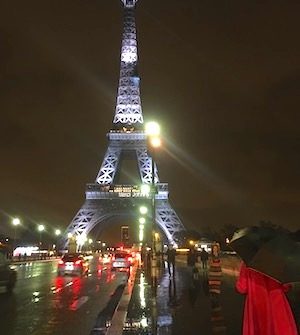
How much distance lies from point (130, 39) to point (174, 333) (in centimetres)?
8384

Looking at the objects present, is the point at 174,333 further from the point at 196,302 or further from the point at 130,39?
the point at 130,39

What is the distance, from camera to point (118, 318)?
11.4m

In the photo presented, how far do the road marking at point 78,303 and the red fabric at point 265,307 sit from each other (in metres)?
10.4

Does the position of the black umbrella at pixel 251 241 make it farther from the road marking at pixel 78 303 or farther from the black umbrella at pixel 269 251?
the road marking at pixel 78 303

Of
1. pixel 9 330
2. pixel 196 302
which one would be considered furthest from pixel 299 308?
pixel 9 330

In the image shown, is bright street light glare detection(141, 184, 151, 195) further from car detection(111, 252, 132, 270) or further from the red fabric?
the red fabric

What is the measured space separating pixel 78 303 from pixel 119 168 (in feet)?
239

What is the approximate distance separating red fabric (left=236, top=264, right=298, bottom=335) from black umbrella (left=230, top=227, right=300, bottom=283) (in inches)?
5.4

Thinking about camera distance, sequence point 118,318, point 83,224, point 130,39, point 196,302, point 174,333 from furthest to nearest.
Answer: point 130,39, point 83,224, point 196,302, point 118,318, point 174,333

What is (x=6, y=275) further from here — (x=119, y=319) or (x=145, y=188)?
(x=145, y=188)

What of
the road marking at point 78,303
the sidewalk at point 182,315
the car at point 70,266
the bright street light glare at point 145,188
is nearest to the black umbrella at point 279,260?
the sidewalk at point 182,315

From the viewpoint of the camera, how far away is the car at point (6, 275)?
1988 cm

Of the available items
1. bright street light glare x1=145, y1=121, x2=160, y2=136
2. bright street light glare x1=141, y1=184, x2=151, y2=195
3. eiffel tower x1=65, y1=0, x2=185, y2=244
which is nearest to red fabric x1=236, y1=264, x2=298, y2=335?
bright street light glare x1=145, y1=121, x2=160, y2=136

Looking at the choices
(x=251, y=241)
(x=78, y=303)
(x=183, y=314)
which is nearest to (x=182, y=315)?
(x=183, y=314)
